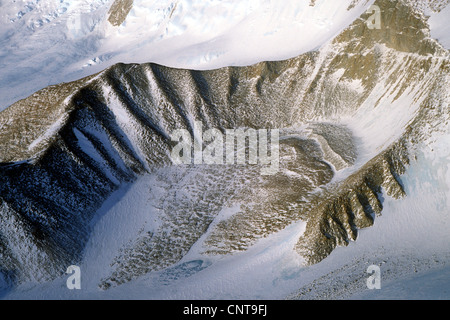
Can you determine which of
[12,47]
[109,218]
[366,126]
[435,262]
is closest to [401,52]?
[366,126]

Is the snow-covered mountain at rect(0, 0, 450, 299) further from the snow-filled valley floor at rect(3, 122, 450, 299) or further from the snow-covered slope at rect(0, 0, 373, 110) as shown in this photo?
the snow-covered slope at rect(0, 0, 373, 110)

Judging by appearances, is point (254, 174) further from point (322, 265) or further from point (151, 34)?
point (151, 34)

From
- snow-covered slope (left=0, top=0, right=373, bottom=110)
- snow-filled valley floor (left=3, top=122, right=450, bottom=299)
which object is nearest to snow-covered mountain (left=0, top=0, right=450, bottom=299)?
snow-filled valley floor (left=3, top=122, right=450, bottom=299)

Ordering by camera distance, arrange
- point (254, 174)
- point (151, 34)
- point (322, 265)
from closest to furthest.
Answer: point (322, 265) < point (254, 174) < point (151, 34)

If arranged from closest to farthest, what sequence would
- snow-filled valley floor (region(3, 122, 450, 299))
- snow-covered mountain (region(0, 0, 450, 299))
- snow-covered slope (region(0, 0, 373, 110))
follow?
snow-filled valley floor (region(3, 122, 450, 299)), snow-covered mountain (region(0, 0, 450, 299)), snow-covered slope (region(0, 0, 373, 110))

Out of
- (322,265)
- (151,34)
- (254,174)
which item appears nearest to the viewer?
(322,265)

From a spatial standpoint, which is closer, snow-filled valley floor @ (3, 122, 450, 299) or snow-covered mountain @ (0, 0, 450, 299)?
snow-filled valley floor @ (3, 122, 450, 299)

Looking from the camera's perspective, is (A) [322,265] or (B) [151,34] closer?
(A) [322,265]

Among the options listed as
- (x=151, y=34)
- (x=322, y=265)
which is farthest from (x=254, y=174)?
(x=151, y=34)
